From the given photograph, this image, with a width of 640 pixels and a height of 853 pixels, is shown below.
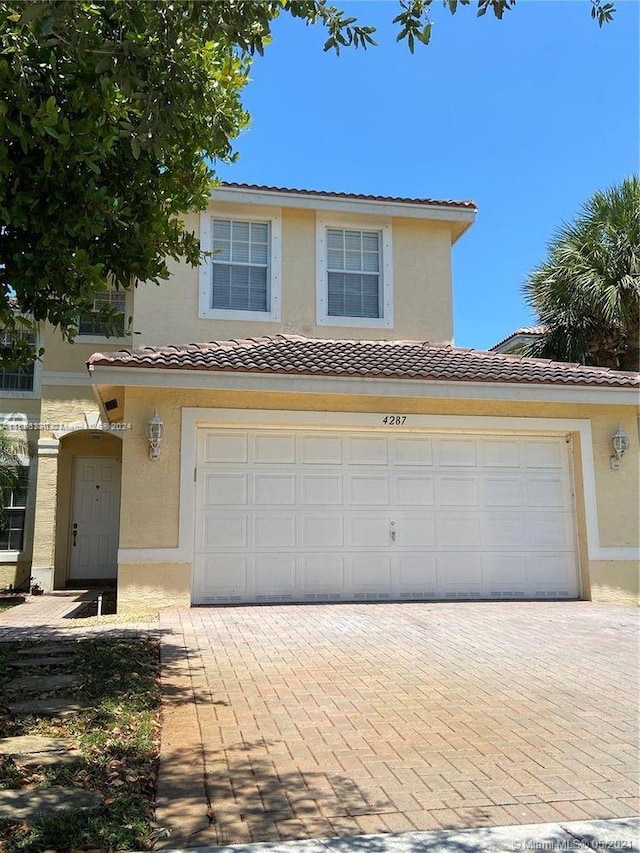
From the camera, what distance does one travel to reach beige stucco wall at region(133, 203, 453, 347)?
1251 cm

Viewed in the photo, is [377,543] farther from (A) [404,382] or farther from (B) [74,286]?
(B) [74,286]

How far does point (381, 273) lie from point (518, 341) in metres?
9.43

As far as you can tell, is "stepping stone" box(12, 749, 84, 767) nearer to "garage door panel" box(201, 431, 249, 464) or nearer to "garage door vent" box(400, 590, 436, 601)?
"garage door panel" box(201, 431, 249, 464)

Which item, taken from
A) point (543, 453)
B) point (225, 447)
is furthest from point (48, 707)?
point (543, 453)

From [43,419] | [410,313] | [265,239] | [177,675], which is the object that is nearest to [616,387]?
[410,313]

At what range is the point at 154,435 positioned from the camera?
9.58 meters

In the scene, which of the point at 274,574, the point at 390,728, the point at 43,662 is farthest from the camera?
the point at 274,574

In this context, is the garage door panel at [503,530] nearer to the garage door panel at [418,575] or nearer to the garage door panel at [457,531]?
the garage door panel at [457,531]

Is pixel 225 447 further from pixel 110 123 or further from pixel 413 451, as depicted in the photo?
pixel 110 123

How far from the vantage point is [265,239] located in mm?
13156

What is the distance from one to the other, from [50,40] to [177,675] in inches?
202

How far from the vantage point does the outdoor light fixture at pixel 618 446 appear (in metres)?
10.9

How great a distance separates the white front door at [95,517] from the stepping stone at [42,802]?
11.1 metres

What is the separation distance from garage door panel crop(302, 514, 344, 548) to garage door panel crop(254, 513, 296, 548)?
0.20 metres
